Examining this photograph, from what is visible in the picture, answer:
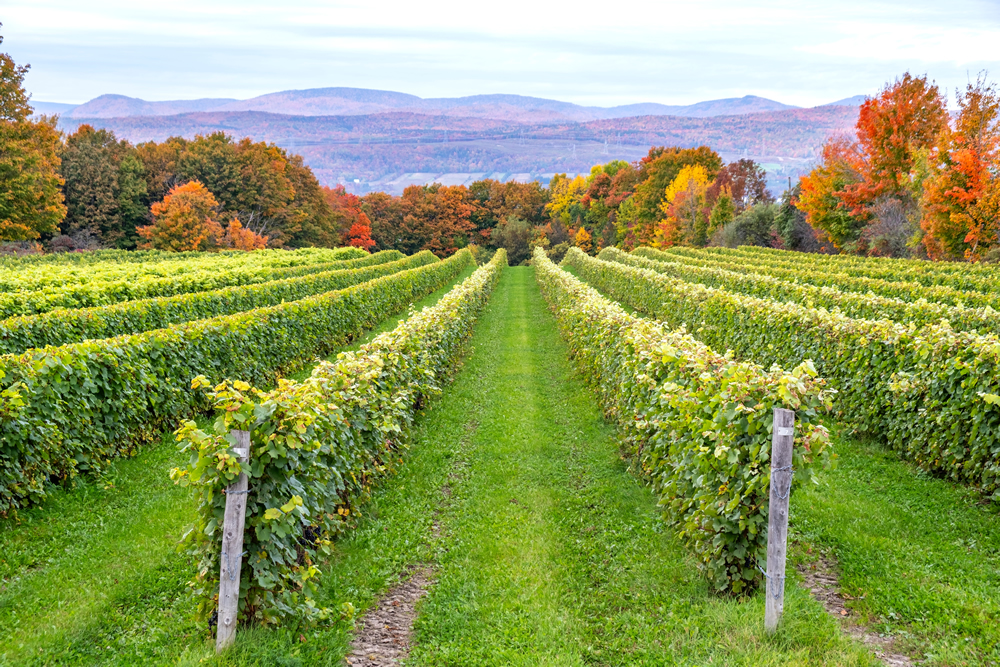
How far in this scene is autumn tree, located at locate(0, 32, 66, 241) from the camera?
43812mm

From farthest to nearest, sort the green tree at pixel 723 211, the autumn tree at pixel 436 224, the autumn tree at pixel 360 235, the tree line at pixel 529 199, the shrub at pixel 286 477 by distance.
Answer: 1. the autumn tree at pixel 436 224
2. the autumn tree at pixel 360 235
3. the green tree at pixel 723 211
4. the tree line at pixel 529 199
5. the shrub at pixel 286 477

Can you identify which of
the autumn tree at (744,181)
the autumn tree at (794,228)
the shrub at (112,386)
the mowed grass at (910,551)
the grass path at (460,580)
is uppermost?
the autumn tree at (744,181)

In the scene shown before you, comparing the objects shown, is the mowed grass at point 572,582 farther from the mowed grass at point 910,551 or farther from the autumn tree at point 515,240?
the autumn tree at point 515,240

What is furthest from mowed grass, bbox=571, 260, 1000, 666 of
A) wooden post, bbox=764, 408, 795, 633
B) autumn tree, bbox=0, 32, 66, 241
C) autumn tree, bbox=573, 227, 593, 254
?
autumn tree, bbox=573, 227, 593, 254

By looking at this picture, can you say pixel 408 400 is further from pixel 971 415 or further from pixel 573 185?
pixel 573 185

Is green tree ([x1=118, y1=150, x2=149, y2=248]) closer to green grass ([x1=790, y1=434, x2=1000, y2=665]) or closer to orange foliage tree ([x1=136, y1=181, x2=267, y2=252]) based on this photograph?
orange foliage tree ([x1=136, y1=181, x2=267, y2=252])

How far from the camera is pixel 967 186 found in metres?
31.1

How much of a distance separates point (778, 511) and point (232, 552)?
3.85m

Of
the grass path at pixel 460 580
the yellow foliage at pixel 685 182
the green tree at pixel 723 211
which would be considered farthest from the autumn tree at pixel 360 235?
the grass path at pixel 460 580

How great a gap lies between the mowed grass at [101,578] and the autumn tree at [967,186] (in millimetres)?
35758

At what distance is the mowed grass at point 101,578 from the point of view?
4.51 meters

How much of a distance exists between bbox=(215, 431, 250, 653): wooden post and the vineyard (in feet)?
0.06

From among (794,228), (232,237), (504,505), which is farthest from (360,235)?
(504,505)

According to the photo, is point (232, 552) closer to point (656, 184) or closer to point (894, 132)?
point (894, 132)
